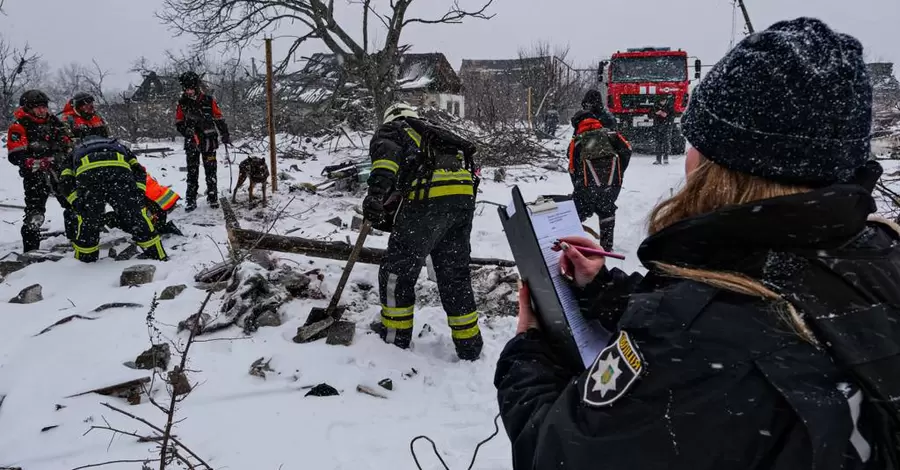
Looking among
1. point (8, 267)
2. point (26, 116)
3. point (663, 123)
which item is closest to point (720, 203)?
point (8, 267)

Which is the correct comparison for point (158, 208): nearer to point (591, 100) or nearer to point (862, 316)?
point (591, 100)

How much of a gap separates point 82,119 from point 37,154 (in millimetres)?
660

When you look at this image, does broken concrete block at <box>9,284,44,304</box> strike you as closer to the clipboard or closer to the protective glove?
the protective glove

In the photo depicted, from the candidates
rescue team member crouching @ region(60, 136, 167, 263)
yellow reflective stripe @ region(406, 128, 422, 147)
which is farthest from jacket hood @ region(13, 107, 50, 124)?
yellow reflective stripe @ region(406, 128, 422, 147)

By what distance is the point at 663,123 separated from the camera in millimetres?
14047

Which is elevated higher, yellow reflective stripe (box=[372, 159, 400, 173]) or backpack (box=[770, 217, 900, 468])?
yellow reflective stripe (box=[372, 159, 400, 173])

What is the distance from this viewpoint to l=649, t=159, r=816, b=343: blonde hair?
0.82 meters

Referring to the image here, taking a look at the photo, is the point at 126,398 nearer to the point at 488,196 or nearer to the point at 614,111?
the point at 488,196

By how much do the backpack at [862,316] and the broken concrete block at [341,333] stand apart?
11.6ft

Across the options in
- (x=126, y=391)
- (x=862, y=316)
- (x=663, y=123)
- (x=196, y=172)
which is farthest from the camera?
(x=663, y=123)

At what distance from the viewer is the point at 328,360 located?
12.4 ft

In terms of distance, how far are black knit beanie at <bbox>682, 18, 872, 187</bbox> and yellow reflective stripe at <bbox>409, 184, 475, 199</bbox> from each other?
2.80m

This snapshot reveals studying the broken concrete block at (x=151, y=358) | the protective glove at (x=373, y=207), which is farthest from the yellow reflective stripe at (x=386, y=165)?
the broken concrete block at (x=151, y=358)

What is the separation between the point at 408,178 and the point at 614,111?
41.9ft
